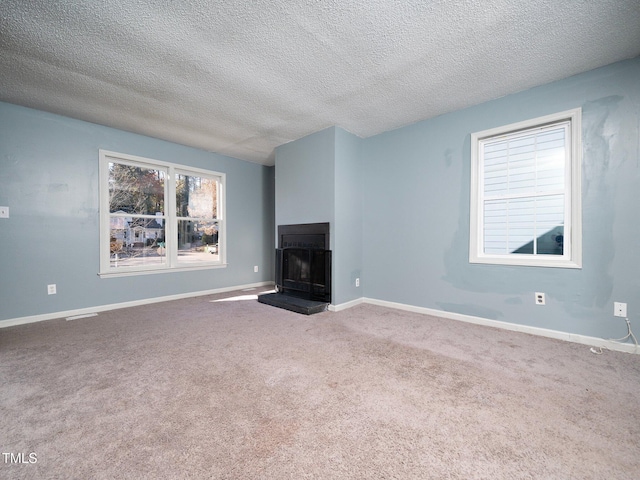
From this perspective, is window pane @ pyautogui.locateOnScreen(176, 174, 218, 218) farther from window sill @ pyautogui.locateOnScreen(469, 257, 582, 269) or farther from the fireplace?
window sill @ pyautogui.locateOnScreen(469, 257, 582, 269)

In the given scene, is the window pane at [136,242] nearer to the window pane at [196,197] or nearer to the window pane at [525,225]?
the window pane at [196,197]

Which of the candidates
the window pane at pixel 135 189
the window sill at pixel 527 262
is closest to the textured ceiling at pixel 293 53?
the window pane at pixel 135 189

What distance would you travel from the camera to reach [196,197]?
4.64m

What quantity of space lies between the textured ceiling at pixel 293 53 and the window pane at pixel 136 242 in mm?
1445

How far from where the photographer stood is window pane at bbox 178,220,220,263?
4457 millimetres

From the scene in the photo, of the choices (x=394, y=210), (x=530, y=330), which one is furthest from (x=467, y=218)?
(x=530, y=330)

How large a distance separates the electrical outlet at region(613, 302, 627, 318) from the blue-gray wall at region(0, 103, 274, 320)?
208 inches

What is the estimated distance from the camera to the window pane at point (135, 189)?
3.79 m

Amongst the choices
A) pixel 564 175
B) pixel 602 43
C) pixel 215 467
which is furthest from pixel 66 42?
pixel 564 175

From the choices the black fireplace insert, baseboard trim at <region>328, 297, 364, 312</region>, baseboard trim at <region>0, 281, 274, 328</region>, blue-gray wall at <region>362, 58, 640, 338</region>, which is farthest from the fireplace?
baseboard trim at <region>0, 281, 274, 328</region>

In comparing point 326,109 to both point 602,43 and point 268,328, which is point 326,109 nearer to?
point 602,43

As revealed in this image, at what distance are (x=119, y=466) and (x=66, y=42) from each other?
287 cm

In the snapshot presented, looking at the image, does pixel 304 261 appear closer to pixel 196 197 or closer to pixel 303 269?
pixel 303 269

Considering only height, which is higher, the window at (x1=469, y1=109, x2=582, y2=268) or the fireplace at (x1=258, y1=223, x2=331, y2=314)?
the window at (x1=469, y1=109, x2=582, y2=268)
